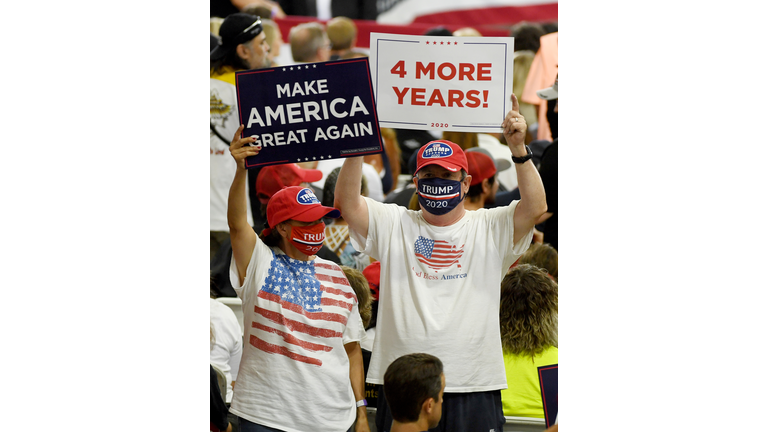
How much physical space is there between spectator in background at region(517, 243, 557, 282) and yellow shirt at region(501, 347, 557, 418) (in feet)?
2.10

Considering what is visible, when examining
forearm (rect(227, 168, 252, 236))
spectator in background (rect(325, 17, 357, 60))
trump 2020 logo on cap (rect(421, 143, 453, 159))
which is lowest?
forearm (rect(227, 168, 252, 236))

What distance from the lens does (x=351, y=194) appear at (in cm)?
329

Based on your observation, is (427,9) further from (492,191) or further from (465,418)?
(465,418)

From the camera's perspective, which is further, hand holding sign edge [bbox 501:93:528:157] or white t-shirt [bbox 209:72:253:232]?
white t-shirt [bbox 209:72:253:232]

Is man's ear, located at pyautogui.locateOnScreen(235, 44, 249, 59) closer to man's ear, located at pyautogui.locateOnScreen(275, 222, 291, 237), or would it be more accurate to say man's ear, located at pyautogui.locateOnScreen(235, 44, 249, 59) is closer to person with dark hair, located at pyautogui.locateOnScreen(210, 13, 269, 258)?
person with dark hair, located at pyautogui.locateOnScreen(210, 13, 269, 258)

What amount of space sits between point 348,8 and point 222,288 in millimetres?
2037

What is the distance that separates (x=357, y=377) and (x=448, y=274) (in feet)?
1.97

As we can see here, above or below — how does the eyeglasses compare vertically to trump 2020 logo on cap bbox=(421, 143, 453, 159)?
above

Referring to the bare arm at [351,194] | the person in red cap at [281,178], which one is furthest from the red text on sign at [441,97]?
the person in red cap at [281,178]

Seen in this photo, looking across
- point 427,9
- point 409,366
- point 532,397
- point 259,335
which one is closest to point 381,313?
point 409,366

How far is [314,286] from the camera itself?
3.12m

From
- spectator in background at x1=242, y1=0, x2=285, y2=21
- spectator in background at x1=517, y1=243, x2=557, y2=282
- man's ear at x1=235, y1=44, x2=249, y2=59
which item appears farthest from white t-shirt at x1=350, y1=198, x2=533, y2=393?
spectator in background at x1=242, y1=0, x2=285, y2=21

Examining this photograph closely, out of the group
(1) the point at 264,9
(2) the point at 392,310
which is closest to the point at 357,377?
(2) the point at 392,310

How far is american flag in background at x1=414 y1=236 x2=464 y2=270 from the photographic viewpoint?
3316 millimetres
